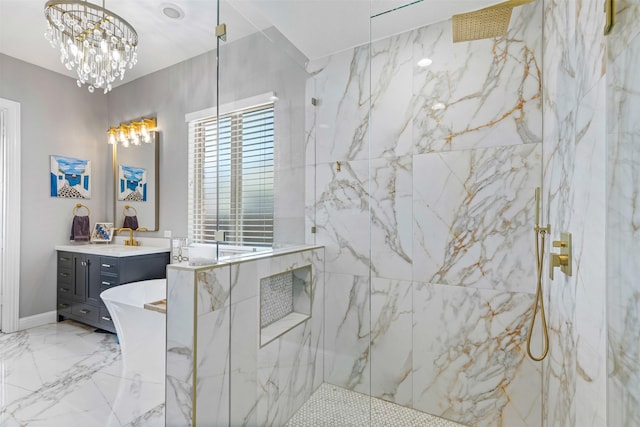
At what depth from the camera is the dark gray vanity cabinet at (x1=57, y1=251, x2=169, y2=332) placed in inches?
116

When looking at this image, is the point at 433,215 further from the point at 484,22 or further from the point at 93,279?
the point at 93,279

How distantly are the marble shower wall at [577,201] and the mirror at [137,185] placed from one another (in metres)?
3.56

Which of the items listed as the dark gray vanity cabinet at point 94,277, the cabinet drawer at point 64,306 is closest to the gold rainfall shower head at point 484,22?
the dark gray vanity cabinet at point 94,277

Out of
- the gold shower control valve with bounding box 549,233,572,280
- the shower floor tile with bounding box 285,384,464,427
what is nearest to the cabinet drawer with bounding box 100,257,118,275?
the shower floor tile with bounding box 285,384,464,427

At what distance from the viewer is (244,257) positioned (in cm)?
151

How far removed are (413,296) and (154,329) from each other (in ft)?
5.59

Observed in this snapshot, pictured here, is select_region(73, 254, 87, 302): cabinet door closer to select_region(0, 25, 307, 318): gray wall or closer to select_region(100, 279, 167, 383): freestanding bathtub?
select_region(0, 25, 307, 318): gray wall

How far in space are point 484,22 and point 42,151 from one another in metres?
4.40

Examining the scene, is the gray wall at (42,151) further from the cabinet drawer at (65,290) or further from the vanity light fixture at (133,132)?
the vanity light fixture at (133,132)

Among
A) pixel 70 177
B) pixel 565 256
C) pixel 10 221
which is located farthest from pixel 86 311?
pixel 565 256

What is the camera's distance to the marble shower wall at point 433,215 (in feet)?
5.42

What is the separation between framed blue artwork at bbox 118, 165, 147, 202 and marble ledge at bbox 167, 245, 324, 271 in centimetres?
233

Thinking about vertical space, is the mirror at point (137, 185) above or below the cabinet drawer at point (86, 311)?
above

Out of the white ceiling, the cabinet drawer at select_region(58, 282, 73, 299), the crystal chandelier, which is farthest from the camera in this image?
the cabinet drawer at select_region(58, 282, 73, 299)
